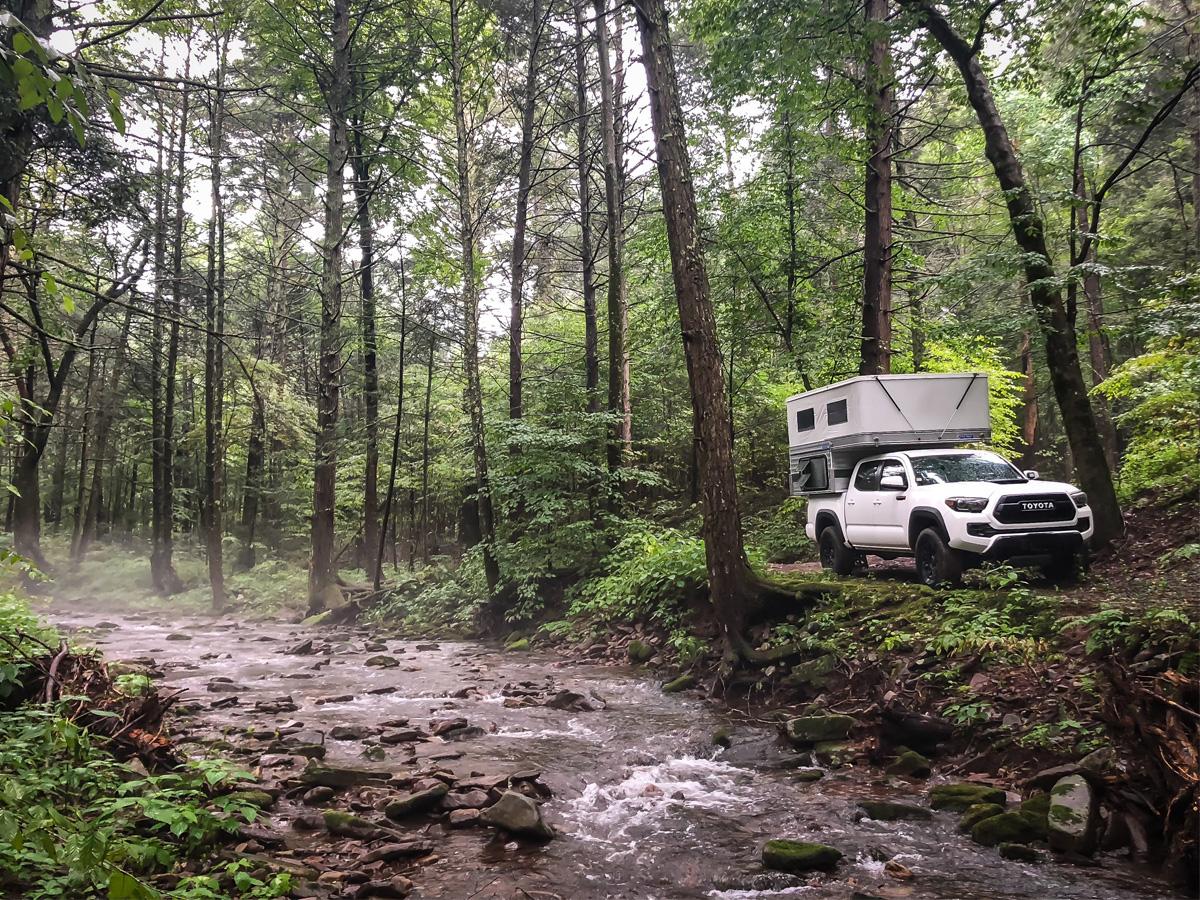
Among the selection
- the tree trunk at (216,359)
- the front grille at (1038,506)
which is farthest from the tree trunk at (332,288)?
the front grille at (1038,506)

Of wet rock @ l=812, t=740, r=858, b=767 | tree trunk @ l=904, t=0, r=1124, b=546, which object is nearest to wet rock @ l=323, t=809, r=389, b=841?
wet rock @ l=812, t=740, r=858, b=767

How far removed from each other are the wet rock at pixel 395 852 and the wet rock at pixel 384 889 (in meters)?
0.33

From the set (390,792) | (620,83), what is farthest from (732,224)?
(390,792)

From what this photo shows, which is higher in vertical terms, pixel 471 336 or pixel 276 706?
pixel 471 336

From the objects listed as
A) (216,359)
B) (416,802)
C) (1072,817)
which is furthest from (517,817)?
(216,359)

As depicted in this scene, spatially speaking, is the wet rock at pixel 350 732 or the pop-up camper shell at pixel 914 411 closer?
the wet rock at pixel 350 732

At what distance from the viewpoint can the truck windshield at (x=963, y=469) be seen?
9.74m

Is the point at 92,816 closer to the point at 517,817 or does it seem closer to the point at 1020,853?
the point at 517,817

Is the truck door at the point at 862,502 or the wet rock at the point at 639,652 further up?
the truck door at the point at 862,502

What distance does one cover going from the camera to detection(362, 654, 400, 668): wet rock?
1262cm

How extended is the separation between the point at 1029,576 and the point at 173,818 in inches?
390

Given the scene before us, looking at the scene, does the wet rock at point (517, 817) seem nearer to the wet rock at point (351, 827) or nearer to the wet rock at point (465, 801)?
the wet rock at point (465, 801)

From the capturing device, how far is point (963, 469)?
32.7 feet

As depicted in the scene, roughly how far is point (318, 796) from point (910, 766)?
5180 millimetres
